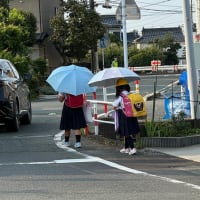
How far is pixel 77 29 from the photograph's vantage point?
4053 cm

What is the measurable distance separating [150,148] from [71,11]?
1271 inches

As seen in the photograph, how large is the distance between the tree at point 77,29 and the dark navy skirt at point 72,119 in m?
29.1

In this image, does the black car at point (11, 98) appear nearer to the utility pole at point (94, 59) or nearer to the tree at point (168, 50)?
the utility pole at point (94, 59)

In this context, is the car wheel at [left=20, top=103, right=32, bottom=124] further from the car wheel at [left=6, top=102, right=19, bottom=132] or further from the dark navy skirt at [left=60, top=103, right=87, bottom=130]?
the dark navy skirt at [left=60, top=103, right=87, bottom=130]

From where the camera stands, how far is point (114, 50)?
59.4m

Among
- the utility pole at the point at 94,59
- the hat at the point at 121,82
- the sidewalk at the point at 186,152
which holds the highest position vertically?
the utility pole at the point at 94,59

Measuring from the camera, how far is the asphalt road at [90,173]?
7.15m

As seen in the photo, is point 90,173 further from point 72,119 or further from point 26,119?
point 26,119

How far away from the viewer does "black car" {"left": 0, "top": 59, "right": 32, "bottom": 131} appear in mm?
13469

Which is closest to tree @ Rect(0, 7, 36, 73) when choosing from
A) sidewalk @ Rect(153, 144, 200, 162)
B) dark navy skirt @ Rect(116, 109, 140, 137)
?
dark navy skirt @ Rect(116, 109, 140, 137)

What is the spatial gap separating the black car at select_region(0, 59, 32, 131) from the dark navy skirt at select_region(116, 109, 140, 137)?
13.1 feet

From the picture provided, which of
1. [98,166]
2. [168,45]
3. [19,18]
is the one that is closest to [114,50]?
[168,45]

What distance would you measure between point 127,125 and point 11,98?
171 inches

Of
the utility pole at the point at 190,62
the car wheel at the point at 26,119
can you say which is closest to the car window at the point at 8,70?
the car wheel at the point at 26,119
